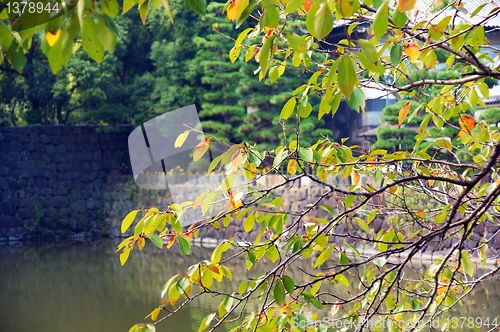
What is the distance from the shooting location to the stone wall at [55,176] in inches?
431

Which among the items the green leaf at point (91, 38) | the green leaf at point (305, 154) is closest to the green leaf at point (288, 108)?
the green leaf at point (305, 154)

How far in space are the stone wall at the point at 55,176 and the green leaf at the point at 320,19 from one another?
34.4 feet

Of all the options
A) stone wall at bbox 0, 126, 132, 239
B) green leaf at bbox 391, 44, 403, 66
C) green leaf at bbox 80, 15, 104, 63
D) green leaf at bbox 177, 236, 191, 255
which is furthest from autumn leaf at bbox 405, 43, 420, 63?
stone wall at bbox 0, 126, 132, 239

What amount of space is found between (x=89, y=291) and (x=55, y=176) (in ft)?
15.6

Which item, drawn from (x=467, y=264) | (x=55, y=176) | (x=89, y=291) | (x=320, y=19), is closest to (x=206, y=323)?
(x=467, y=264)

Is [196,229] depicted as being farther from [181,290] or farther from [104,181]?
[104,181]

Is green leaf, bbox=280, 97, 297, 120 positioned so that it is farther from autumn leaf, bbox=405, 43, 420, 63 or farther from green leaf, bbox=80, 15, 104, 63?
green leaf, bbox=80, 15, 104, 63

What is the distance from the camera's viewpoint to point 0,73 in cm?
1068

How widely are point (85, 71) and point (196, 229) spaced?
30.3 feet

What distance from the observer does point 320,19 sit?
2.87 feet

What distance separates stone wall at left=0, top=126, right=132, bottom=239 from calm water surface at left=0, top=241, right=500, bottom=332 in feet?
3.91

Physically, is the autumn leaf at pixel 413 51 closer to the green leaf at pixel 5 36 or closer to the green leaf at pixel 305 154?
the green leaf at pixel 305 154

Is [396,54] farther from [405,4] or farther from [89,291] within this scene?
[89,291]

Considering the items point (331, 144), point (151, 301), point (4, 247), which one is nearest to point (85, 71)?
point (4, 247)
